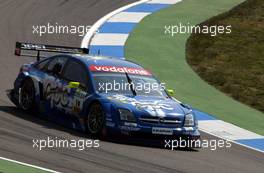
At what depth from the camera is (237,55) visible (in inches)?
861

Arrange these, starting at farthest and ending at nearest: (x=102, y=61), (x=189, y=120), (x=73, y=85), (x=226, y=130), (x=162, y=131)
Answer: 1. (x=226, y=130)
2. (x=102, y=61)
3. (x=73, y=85)
4. (x=189, y=120)
5. (x=162, y=131)

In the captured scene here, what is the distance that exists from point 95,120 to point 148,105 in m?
0.89

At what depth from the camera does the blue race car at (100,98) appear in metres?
12.5

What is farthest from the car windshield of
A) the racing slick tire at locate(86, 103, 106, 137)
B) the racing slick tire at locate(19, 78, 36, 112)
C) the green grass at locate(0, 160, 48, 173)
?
the green grass at locate(0, 160, 48, 173)

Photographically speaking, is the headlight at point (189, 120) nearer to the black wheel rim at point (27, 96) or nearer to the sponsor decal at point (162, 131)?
the sponsor decal at point (162, 131)

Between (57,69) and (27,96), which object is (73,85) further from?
(27,96)

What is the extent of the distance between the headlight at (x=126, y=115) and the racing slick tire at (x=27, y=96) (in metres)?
2.33

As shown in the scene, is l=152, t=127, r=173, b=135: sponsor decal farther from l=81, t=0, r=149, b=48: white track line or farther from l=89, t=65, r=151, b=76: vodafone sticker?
l=81, t=0, r=149, b=48: white track line

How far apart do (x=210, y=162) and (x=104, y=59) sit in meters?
3.24

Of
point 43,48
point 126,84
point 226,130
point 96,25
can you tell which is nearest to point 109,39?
point 96,25

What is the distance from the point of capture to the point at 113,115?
40.9 feet

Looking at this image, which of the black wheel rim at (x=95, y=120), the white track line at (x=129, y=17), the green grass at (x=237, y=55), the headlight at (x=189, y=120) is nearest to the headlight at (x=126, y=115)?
the black wheel rim at (x=95, y=120)

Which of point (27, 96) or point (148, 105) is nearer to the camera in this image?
point (148, 105)

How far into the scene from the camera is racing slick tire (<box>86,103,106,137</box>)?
1257 centimetres
